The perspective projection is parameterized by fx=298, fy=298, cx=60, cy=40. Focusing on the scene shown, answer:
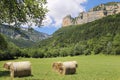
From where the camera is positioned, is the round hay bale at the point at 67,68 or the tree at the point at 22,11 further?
the round hay bale at the point at 67,68

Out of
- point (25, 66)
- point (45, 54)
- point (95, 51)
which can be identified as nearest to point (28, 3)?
point (25, 66)

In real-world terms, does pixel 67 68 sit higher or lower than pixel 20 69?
lower

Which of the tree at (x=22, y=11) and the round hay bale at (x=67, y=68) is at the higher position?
the tree at (x=22, y=11)

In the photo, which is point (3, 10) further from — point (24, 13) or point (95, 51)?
point (95, 51)

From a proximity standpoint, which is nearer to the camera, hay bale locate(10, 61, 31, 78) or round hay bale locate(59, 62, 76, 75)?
hay bale locate(10, 61, 31, 78)

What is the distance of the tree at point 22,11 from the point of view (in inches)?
1053

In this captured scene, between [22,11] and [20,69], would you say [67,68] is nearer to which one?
[20,69]

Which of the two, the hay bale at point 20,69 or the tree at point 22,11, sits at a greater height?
the tree at point 22,11

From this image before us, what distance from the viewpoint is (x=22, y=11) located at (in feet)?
89.9

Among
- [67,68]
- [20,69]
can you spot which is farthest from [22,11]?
[67,68]

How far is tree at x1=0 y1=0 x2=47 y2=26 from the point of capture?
87.7 ft

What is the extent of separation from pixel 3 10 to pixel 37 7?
316 centimetres

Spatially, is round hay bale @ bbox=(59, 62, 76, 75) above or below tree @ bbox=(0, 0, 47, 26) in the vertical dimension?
below

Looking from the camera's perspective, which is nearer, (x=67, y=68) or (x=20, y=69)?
(x=20, y=69)
